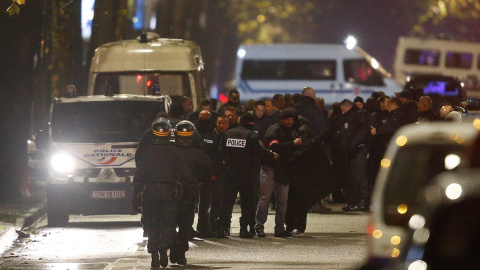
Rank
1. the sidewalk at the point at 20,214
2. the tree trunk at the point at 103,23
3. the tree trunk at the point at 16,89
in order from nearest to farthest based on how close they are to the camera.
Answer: the sidewalk at the point at 20,214
the tree trunk at the point at 16,89
the tree trunk at the point at 103,23

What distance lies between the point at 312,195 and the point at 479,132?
9835mm

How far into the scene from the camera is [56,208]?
58.2 feet

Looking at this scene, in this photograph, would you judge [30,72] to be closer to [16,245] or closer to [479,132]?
[16,245]

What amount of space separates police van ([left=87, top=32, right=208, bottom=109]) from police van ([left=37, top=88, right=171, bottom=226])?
381 cm

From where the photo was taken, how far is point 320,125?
19.4m

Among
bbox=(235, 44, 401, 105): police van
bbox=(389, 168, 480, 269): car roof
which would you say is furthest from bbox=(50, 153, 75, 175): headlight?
bbox=(235, 44, 401, 105): police van

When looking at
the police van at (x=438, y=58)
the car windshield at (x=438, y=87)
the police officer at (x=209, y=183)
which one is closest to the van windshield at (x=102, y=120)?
the police officer at (x=209, y=183)

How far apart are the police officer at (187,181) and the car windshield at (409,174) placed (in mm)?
5804

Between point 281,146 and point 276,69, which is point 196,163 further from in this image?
point 276,69

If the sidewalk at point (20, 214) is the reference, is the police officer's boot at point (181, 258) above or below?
above

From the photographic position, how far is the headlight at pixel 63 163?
17.5m

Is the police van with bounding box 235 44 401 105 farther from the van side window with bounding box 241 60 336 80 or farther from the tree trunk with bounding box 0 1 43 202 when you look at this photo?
the tree trunk with bounding box 0 1 43 202

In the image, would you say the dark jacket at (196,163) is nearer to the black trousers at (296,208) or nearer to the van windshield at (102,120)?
the black trousers at (296,208)

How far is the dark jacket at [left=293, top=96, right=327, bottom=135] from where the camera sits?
1916 cm
